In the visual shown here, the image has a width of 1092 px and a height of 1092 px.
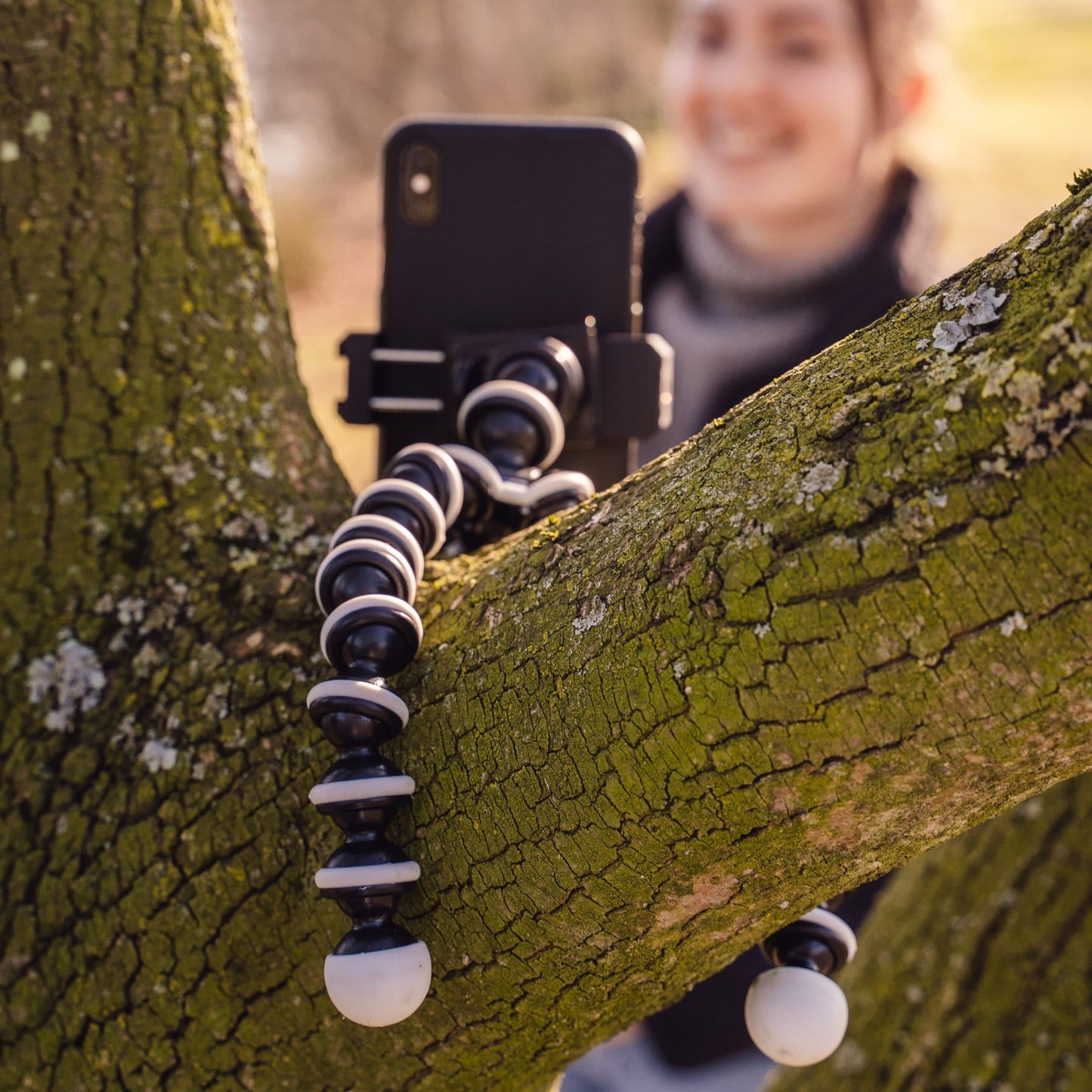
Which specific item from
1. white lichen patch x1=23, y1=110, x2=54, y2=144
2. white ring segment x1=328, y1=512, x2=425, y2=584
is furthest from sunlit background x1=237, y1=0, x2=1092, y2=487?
white ring segment x1=328, y1=512, x2=425, y2=584

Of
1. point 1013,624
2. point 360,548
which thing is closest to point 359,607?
point 360,548

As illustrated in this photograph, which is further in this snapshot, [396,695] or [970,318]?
[396,695]

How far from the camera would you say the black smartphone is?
1.76 m

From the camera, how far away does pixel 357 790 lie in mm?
978

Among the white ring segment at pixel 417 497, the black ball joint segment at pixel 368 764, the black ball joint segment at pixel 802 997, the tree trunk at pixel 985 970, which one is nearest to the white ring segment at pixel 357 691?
the black ball joint segment at pixel 368 764

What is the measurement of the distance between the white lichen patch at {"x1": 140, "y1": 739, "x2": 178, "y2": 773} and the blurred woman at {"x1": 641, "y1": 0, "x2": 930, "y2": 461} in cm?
191

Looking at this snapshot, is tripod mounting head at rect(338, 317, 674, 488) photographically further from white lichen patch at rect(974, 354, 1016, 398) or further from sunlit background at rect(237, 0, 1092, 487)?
sunlit background at rect(237, 0, 1092, 487)

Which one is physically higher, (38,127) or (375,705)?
(38,127)

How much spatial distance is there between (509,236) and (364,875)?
1161 millimetres

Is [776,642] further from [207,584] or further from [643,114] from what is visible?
[643,114]

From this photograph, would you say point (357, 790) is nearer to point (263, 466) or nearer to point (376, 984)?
point (376, 984)

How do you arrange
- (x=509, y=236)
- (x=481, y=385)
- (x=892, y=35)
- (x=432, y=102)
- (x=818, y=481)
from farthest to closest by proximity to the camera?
(x=432, y=102) → (x=892, y=35) → (x=509, y=236) → (x=481, y=385) → (x=818, y=481)

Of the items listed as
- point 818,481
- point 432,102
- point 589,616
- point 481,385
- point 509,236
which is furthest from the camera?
point 432,102

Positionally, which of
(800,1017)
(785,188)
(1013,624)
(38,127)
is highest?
(785,188)
